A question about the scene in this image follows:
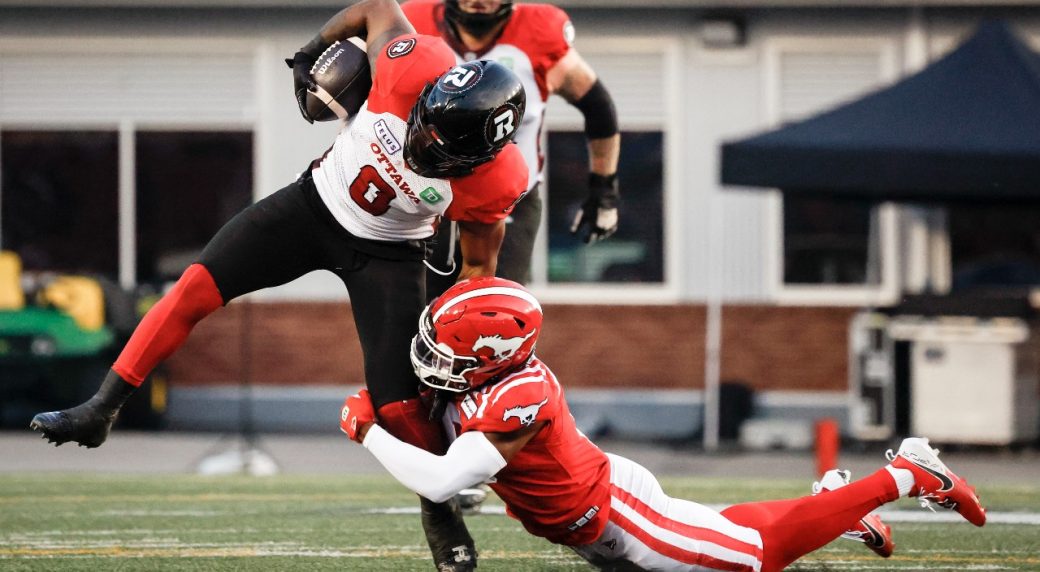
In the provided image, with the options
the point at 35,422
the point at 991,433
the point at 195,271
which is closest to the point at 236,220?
the point at 195,271

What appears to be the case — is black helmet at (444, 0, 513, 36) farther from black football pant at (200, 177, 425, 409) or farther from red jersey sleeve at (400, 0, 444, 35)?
black football pant at (200, 177, 425, 409)

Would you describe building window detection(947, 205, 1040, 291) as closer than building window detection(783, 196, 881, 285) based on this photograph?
Yes

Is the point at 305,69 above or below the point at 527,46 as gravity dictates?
below

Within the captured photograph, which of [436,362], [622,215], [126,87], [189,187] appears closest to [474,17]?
[436,362]

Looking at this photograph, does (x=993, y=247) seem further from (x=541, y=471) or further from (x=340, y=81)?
(x=541, y=471)

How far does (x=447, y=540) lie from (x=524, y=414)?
2.21 ft

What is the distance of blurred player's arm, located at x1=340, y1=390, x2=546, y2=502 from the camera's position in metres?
4.50

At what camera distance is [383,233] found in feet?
16.9

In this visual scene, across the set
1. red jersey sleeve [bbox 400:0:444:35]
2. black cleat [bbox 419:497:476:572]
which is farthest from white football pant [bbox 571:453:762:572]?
red jersey sleeve [bbox 400:0:444:35]

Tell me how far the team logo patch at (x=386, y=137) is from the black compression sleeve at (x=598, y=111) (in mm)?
1762

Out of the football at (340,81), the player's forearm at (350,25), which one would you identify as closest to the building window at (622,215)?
the player's forearm at (350,25)

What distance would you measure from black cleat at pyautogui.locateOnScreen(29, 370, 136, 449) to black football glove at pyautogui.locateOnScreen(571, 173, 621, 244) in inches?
84.8

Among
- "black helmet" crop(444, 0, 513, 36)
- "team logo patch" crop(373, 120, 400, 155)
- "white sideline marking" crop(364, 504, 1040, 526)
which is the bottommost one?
"white sideline marking" crop(364, 504, 1040, 526)

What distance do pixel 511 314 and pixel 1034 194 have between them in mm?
7555
